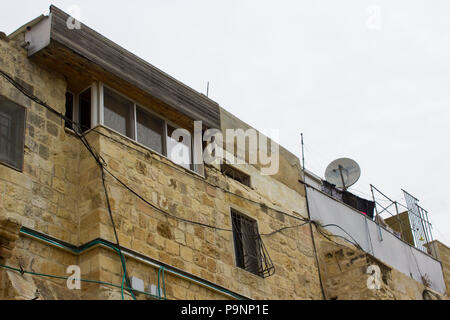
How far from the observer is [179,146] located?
13180 millimetres

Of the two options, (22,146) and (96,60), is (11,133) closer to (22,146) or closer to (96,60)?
(22,146)

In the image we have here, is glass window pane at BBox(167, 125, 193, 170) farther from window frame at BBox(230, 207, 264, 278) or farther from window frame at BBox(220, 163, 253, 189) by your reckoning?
window frame at BBox(230, 207, 264, 278)

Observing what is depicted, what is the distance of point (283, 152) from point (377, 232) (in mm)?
3487

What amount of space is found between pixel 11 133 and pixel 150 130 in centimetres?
276

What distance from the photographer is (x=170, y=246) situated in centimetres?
1153

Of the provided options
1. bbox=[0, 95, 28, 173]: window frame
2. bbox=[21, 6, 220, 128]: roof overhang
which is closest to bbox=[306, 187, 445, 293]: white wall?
bbox=[21, 6, 220, 128]: roof overhang

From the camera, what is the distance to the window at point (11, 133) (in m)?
10.3

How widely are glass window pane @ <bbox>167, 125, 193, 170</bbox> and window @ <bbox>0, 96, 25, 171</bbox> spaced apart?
9.41ft

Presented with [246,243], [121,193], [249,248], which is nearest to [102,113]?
[121,193]

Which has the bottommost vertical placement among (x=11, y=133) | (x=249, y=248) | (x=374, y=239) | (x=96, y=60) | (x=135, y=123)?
(x=249, y=248)

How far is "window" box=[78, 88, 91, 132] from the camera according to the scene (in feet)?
39.3

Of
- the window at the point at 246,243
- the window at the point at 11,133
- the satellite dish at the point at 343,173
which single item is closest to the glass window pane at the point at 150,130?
the window at the point at 246,243

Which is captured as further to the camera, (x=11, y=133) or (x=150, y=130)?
(x=150, y=130)
